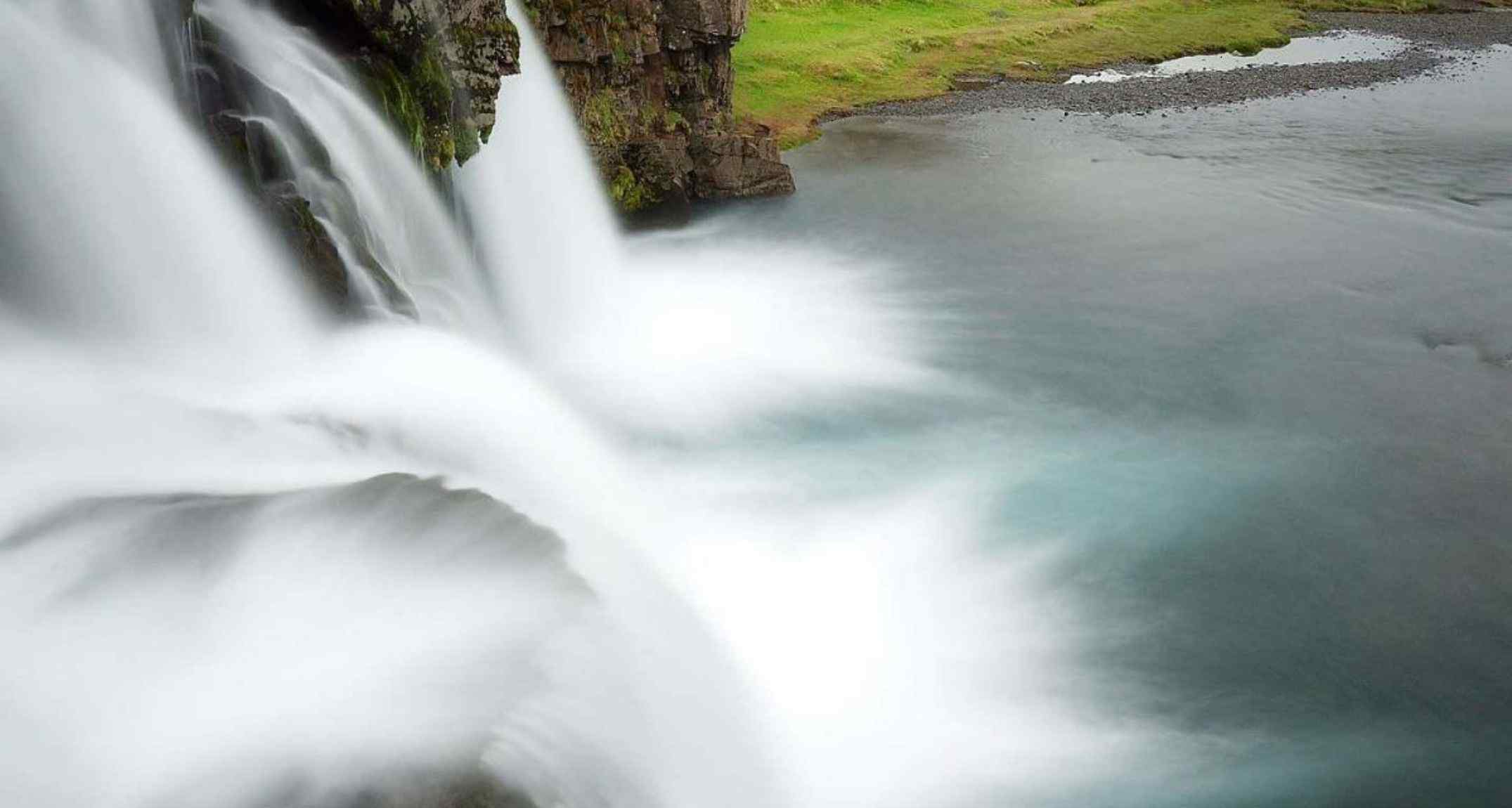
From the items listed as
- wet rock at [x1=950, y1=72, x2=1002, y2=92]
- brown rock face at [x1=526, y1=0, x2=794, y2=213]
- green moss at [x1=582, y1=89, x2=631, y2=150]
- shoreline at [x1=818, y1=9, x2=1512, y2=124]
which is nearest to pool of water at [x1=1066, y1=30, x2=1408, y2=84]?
shoreline at [x1=818, y1=9, x2=1512, y2=124]

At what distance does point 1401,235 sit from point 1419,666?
51.6ft

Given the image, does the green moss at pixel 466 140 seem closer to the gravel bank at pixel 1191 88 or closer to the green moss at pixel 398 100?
the green moss at pixel 398 100

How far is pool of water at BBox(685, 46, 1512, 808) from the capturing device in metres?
10.1

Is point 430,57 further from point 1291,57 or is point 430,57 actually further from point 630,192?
point 1291,57

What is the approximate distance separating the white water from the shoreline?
2345 cm

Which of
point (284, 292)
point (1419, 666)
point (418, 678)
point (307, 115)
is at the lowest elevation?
point (1419, 666)

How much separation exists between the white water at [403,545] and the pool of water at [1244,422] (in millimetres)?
886

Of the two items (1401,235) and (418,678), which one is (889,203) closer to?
(1401,235)

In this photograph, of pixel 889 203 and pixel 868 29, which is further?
pixel 868 29

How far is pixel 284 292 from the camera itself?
11695 millimetres

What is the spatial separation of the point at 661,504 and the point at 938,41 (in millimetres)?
37473

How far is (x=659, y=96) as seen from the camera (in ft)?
81.8

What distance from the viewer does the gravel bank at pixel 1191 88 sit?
38.1 m

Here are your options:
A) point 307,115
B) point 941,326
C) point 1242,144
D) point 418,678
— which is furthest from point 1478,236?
point 418,678
